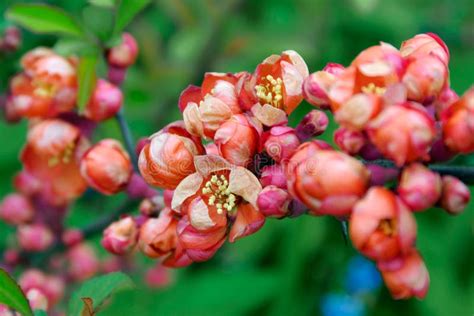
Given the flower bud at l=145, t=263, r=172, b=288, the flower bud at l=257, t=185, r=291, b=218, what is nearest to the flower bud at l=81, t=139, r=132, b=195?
the flower bud at l=257, t=185, r=291, b=218

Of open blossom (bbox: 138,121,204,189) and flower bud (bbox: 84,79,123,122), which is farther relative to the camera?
flower bud (bbox: 84,79,123,122)

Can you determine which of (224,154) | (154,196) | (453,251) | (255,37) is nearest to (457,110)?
(224,154)

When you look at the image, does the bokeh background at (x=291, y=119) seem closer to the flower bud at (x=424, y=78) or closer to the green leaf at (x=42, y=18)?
the green leaf at (x=42, y=18)

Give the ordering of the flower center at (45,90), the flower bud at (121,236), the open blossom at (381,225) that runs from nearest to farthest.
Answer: the open blossom at (381,225), the flower bud at (121,236), the flower center at (45,90)

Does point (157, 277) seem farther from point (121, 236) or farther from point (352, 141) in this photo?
point (352, 141)

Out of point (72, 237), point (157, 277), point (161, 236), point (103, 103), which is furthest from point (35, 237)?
point (157, 277)

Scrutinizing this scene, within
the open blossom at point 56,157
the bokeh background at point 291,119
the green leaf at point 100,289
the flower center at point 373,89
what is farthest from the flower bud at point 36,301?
the bokeh background at point 291,119

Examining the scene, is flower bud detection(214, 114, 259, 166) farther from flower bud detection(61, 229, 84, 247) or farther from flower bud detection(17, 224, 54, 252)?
flower bud detection(17, 224, 54, 252)
